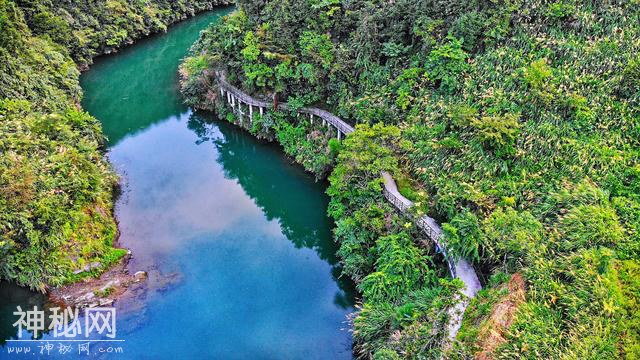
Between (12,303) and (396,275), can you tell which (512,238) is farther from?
(12,303)

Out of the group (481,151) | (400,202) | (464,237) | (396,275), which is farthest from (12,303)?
(481,151)

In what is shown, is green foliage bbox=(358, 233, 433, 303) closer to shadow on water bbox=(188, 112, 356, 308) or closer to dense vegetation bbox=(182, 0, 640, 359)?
dense vegetation bbox=(182, 0, 640, 359)

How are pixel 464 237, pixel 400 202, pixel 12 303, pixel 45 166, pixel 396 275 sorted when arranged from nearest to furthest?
pixel 464 237 < pixel 396 275 < pixel 12 303 < pixel 400 202 < pixel 45 166

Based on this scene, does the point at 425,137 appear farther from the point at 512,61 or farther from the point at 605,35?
the point at 605,35

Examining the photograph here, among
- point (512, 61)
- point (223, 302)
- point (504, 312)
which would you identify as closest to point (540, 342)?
point (504, 312)

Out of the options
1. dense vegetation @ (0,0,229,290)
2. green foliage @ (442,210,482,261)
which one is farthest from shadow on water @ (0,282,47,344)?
green foliage @ (442,210,482,261)

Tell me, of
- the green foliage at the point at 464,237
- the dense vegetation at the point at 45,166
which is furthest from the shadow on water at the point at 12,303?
the green foliage at the point at 464,237
